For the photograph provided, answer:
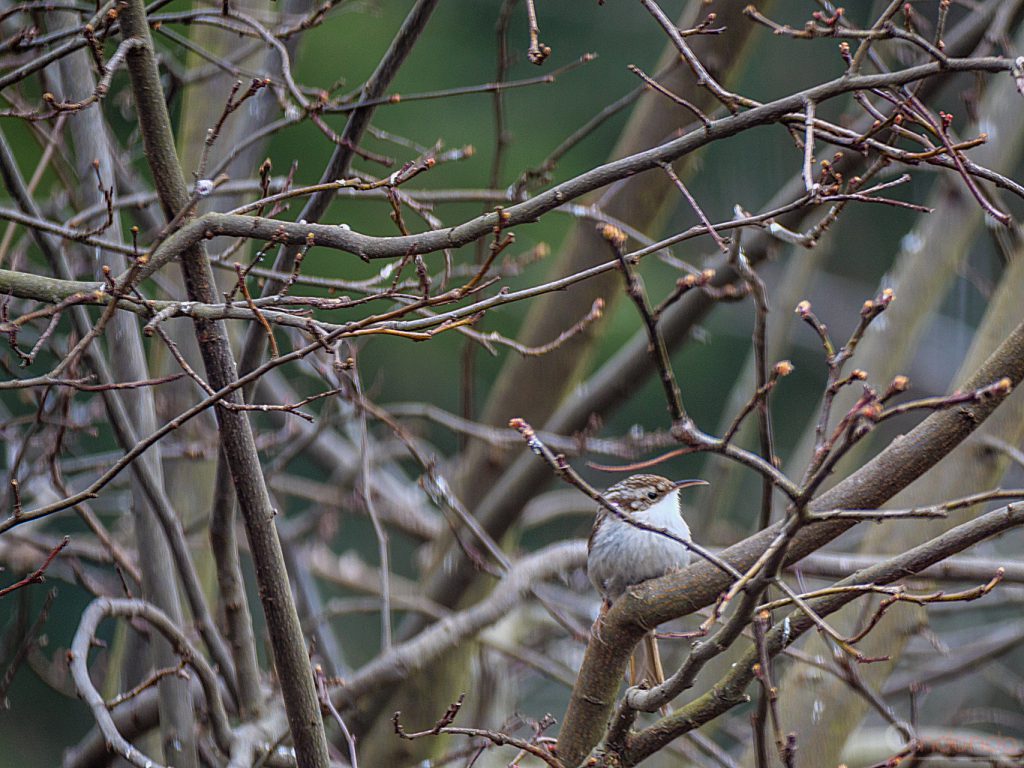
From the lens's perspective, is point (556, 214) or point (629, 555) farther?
point (556, 214)

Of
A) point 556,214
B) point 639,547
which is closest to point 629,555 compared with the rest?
point 639,547

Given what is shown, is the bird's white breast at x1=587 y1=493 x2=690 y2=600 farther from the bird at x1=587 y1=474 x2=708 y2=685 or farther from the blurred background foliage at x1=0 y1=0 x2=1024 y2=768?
the blurred background foliage at x1=0 y1=0 x2=1024 y2=768

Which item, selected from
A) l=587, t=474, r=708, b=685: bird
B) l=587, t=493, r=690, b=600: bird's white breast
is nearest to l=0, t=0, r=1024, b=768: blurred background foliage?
l=587, t=474, r=708, b=685: bird

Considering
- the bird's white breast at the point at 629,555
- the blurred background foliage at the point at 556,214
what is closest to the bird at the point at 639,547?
the bird's white breast at the point at 629,555

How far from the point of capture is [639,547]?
2.56 meters

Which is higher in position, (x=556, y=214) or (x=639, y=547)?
(x=556, y=214)

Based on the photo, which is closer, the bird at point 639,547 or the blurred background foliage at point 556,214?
the bird at point 639,547

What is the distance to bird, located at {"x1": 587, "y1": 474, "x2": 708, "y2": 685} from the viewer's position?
8.42 feet

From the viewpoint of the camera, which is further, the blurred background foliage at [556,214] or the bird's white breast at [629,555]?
the blurred background foliage at [556,214]

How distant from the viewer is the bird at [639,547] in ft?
8.42

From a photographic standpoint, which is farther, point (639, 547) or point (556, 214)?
point (556, 214)

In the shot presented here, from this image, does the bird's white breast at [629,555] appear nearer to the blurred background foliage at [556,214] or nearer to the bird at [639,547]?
the bird at [639,547]

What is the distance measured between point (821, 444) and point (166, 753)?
2.07 m

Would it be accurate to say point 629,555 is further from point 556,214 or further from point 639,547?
point 556,214
